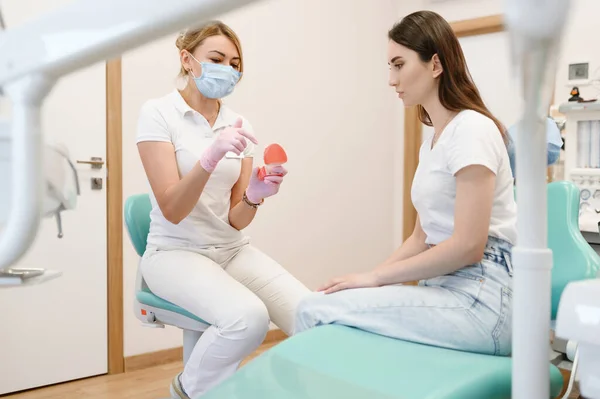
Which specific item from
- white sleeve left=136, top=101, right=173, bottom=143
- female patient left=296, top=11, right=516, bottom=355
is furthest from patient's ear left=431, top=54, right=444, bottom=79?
white sleeve left=136, top=101, right=173, bottom=143

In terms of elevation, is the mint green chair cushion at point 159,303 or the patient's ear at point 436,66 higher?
the patient's ear at point 436,66

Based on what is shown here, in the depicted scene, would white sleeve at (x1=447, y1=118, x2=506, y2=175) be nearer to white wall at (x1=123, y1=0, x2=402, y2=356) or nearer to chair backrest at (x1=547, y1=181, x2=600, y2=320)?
chair backrest at (x1=547, y1=181, x2=600, y2=320)

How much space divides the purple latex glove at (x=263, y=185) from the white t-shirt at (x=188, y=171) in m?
0.10

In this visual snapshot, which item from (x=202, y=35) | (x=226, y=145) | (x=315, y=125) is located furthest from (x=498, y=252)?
(x=315, y=125)

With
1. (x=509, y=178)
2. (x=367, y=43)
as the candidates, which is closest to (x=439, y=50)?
(x=509, y=178)

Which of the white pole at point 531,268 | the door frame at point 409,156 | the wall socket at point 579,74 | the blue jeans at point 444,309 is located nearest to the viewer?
the white pole at point 531,268

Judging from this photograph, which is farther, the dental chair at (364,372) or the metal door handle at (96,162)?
the metal door handle at (96,162)

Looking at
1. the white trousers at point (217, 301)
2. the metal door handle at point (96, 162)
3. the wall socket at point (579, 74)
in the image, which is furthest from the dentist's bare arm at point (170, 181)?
the wall socket at point (579, 74)

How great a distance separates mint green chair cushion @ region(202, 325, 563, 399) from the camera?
2.86 feet

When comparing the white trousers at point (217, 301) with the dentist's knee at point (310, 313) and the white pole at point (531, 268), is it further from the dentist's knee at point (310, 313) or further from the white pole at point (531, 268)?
the white pole at point (531, 268)

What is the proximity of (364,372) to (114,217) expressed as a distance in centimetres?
196

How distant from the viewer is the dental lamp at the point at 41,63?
1.55ft

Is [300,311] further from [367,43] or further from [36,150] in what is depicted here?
[367,43]

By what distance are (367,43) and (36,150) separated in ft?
11.7
